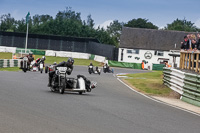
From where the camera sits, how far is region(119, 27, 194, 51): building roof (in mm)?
78625

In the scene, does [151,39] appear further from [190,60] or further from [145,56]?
[190,60]

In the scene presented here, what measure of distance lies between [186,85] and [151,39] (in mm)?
63010

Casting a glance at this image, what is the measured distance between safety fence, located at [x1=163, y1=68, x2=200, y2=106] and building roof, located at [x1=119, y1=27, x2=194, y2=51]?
57.6 m

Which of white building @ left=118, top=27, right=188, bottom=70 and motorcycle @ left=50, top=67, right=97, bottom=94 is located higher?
white building @ left=118, top=27, right=188, bottom=70

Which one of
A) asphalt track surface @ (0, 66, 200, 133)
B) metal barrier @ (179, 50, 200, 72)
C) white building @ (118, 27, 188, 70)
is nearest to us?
asphalt track surface @ (0, 66, 200, 133)

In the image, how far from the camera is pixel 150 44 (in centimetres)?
7925

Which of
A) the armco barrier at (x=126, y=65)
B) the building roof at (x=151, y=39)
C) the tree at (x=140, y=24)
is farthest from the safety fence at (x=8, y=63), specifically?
the tree at (x=140, y=24)

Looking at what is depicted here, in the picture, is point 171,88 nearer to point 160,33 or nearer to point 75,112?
point 75,112

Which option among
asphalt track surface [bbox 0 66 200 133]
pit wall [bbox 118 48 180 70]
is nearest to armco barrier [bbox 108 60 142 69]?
pit wall [bbox 118 48 180 70]

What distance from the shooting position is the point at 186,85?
17422 mm

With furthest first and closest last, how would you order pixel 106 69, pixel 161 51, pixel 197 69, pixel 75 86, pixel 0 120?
pixel 161 51 < pixel 106 69 < pixel 197 69 < pixel 75 86 < pixel 0 120

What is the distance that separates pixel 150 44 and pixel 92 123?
71287mm

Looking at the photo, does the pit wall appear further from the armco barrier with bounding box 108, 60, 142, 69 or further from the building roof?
the armco barrier with bounding box 108, 60, 142, 69

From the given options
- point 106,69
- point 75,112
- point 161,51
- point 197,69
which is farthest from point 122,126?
point 161,51
